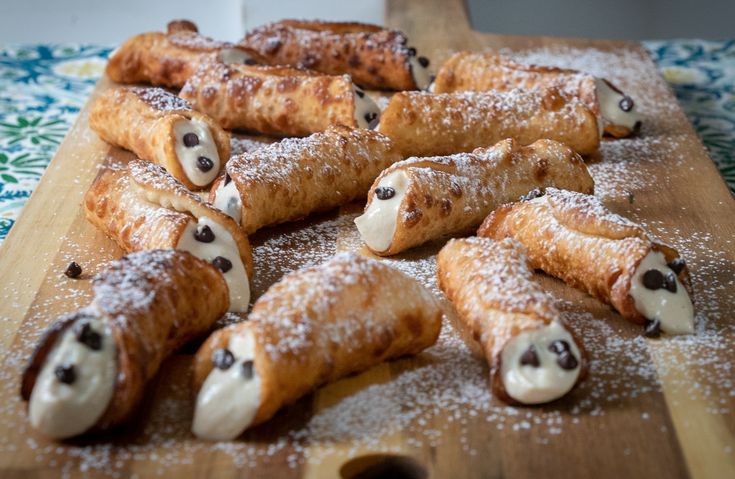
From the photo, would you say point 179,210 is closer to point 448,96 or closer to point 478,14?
point 448,96

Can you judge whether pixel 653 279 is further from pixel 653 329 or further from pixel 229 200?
pixel 229 200

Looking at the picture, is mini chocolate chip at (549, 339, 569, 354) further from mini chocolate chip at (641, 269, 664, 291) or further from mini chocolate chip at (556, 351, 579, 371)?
mini chocolate chip at (641, 269, 664, 291)

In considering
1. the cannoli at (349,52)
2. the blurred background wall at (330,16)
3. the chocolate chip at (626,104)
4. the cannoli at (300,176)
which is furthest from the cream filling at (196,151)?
the blurred background wall at (330,16)

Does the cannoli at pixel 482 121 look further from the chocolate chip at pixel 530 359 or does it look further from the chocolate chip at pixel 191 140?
the chocolate chip at pixel 530 359

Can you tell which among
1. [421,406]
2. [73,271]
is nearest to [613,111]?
[421,406]

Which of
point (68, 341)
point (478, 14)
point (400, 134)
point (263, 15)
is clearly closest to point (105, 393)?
point (68, 341)
